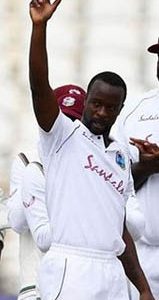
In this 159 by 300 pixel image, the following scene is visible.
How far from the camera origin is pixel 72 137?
159 inches

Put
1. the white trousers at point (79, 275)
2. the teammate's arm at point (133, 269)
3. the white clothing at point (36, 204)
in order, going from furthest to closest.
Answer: the white clothing at point (36, 204), the teammate's arm at point (133, 269), the white trousers at point (79, 275)

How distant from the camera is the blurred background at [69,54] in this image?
689 cm

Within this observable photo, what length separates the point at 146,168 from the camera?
475cm

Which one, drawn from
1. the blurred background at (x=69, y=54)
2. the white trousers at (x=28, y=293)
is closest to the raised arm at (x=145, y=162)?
the white trousers at (x=28, y=293)

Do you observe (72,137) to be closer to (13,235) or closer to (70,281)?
(70,281)

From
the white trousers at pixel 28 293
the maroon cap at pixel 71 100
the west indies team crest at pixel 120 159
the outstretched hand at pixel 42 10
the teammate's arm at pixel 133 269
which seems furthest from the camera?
the white trousers at pixel 28 293

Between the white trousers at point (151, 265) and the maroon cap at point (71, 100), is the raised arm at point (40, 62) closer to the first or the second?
the maroon cap at point (71, 100)

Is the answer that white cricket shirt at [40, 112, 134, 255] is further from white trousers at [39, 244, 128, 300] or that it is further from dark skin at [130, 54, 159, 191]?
dark skin at [130, 54, 159, 191]

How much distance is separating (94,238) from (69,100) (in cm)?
78

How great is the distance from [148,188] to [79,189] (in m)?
0.88

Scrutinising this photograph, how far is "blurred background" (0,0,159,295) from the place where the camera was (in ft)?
22.6

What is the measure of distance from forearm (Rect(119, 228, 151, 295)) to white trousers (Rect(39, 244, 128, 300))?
0.21 meters

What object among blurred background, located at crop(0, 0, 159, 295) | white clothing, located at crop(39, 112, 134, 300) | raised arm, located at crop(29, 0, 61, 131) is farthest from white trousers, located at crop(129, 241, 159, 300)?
blurred background, located at crop(0, 0, 159, 295)

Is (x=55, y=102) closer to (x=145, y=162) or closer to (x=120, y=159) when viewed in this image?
(x=120, y=159)
